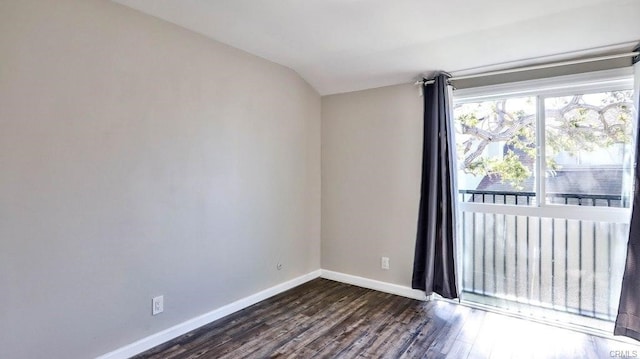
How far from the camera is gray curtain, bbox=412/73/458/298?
3.12 m

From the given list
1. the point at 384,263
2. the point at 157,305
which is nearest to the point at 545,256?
the point at 384,263

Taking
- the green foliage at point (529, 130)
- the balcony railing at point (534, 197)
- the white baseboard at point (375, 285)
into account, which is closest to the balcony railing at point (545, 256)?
the balcony railing at point (534, 197)

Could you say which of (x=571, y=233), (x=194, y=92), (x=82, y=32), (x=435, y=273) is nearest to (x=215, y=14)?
(x=194, y=92)

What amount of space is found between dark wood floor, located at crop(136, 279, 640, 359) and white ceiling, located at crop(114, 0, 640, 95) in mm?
2164

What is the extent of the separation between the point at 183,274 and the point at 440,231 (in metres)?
2.24

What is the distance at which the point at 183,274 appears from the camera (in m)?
2.63

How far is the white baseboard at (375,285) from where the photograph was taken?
11.1 feet

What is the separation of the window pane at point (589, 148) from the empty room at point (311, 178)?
1 cm

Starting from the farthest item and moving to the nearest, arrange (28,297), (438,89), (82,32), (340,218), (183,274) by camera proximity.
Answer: (340,218)
(438,89)
(183,274)
(82,32)
(28,297)

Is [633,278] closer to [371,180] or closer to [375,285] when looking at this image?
[375,285]

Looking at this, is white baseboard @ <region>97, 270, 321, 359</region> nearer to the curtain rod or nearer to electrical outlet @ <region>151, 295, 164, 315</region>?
electrical outlet @ <region>151, 295, 164, 315</region>

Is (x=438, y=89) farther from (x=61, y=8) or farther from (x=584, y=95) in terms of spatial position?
(x=61, y=8)

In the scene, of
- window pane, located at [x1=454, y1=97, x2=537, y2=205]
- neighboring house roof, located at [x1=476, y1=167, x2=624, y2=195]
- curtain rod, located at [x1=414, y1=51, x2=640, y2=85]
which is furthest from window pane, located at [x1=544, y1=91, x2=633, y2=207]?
curtain rod, located at [x1=414, y1=51, x2=640, y2=85]

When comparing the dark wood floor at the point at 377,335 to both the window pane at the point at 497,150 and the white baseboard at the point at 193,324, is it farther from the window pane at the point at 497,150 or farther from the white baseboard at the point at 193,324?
the window pane at the point at 497,150
